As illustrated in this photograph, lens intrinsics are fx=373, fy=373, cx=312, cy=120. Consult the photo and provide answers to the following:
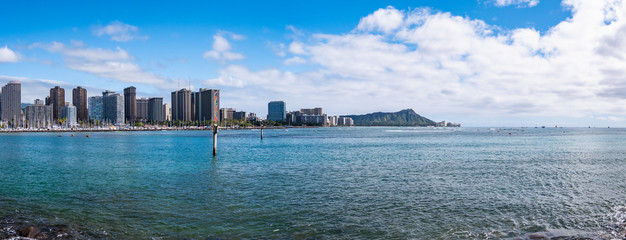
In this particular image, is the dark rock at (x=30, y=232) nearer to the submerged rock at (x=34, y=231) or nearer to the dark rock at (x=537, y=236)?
the submerged rock at (x=34, y=231)

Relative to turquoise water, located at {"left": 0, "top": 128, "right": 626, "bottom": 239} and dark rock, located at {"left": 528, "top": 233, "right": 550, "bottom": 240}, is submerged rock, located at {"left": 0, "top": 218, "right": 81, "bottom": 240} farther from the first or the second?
dark rock, located at {"left": 528, "top": 233, "right": 550, "bottom": 240}

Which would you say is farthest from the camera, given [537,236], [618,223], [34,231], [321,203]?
[321,203]

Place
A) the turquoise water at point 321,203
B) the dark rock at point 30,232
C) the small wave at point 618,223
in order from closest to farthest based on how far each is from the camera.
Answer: the dark rock at point 30,232
the small wave at point 618,223
the turquoise water at point 321,203

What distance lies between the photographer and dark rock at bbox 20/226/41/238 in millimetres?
14350


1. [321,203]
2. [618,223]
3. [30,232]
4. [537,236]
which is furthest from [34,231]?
[618,223]

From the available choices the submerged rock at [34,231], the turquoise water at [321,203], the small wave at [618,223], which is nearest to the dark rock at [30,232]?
the submerged rock at [34,231]

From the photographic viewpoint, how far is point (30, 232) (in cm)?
1462

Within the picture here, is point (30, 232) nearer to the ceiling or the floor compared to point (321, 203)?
nearer to the ceiling

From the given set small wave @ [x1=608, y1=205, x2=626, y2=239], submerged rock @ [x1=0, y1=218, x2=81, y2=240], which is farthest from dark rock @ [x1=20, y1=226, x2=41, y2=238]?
small wave @ [x1=608, y1=205, x2=626, y2=239]

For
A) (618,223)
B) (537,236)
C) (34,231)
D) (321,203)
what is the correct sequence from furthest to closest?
(321,203), (618,223), (34,231), (537,236)

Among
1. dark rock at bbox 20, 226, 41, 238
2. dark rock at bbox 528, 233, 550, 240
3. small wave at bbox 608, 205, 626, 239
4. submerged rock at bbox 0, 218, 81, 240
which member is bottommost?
small wave at bbox 608, 205, 626, 239

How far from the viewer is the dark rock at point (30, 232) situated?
14350 mm

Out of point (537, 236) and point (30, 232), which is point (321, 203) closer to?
point (537, 236)

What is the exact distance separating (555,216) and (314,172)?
1960 cm
